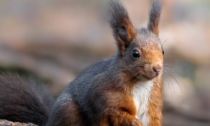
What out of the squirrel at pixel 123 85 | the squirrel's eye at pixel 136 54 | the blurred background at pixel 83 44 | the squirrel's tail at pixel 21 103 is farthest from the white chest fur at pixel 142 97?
the blurred background at pixel 83 44

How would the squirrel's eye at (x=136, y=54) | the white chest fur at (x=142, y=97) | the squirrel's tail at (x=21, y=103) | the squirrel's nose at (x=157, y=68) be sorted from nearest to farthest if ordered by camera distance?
1. the squirrel's nose at (x=157, y=68)
2. the squirrel's eye at (x=136, y=54)
3. the white chest fur at (x=142, y=97)
4. the squirrel's tail at (x=21, y=103)

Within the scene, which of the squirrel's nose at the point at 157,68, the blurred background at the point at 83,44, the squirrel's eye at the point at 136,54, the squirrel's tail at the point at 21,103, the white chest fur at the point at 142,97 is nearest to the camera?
the squirrel's nose at the point at 157,68

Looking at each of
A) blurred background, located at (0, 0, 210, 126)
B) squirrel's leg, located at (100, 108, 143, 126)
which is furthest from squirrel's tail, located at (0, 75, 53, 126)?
blurred background, located at (0, 0, 210, 126)

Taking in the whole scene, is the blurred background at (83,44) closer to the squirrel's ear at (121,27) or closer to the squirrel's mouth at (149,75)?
the squirrel's ear at (121,27)

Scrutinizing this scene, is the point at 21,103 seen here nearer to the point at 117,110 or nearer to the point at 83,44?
the point at 117,110

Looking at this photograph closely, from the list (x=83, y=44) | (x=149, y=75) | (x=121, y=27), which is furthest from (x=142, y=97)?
(x=83, y=44)

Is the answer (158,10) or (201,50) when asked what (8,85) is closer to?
(158,10)

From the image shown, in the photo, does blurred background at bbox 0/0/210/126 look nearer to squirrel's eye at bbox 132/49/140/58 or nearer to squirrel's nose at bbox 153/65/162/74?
squirrel's eye at bbox 132/49/140/58
